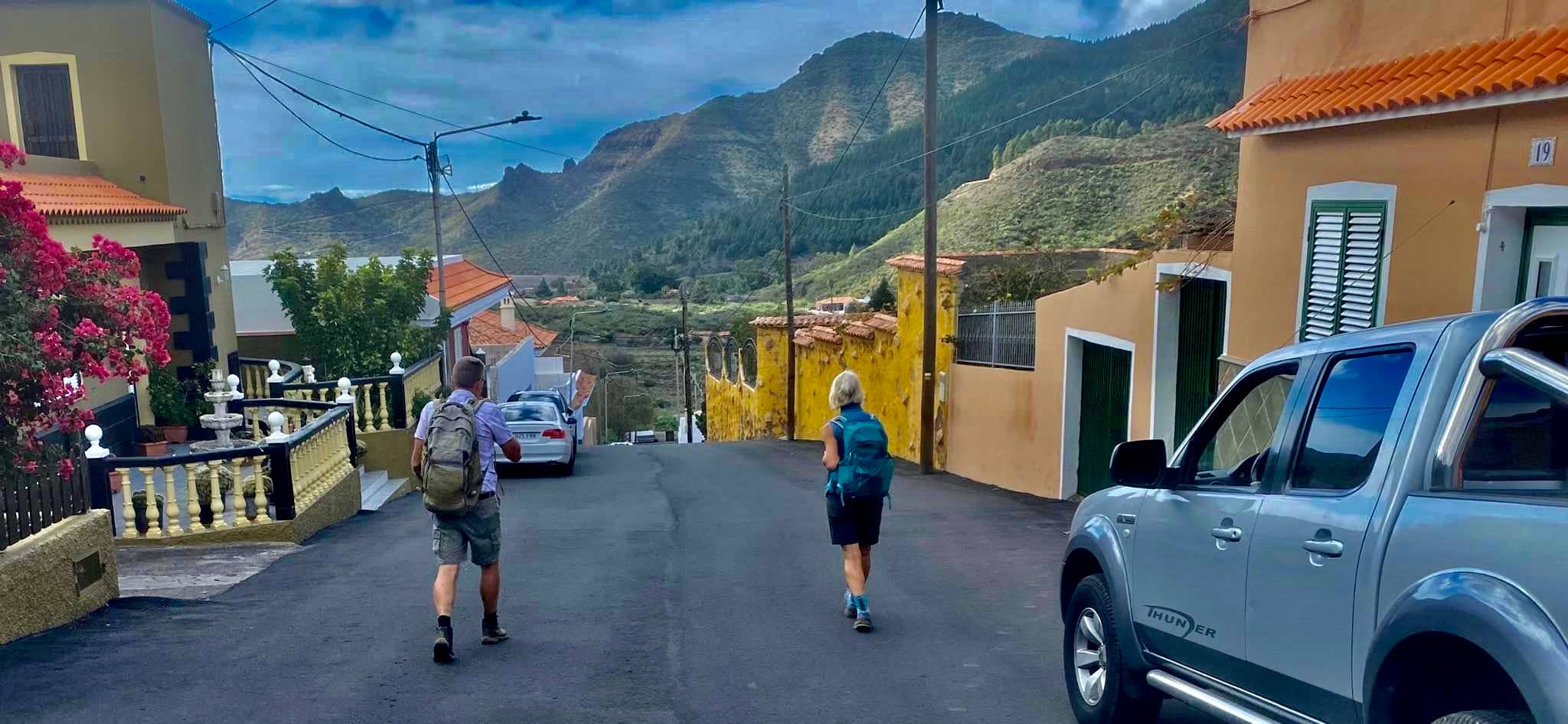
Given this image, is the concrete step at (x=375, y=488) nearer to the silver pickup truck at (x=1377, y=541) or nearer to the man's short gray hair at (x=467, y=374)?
the man's short gray hair at (x=467, y=374)

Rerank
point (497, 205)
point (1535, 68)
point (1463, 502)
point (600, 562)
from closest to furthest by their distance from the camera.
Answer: point (1463, 502) → point (1535, 68) → point (600, 562) → point (497, 205)

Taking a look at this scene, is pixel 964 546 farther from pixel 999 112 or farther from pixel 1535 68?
pixel 999 112

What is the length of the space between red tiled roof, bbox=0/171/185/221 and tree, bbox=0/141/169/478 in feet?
18.9

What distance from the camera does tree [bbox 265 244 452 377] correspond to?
1800 centimetres

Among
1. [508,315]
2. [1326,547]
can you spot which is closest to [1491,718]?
[1326,547]

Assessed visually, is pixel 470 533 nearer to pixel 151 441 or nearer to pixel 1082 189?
pixel 151 441

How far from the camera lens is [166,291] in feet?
54.9

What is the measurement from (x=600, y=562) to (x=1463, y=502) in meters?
Answer: 7.38

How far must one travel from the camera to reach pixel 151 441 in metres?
15.1

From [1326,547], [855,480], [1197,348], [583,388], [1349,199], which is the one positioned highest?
[1349,199]

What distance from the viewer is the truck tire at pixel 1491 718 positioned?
9.03 ft

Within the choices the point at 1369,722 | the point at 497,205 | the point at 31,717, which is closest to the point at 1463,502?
the point at 1369,722

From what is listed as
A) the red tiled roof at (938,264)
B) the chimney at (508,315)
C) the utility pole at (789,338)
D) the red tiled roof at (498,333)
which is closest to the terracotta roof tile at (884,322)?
the red tiled roof at (938,264)

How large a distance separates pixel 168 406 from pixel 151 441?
57 centimetres
